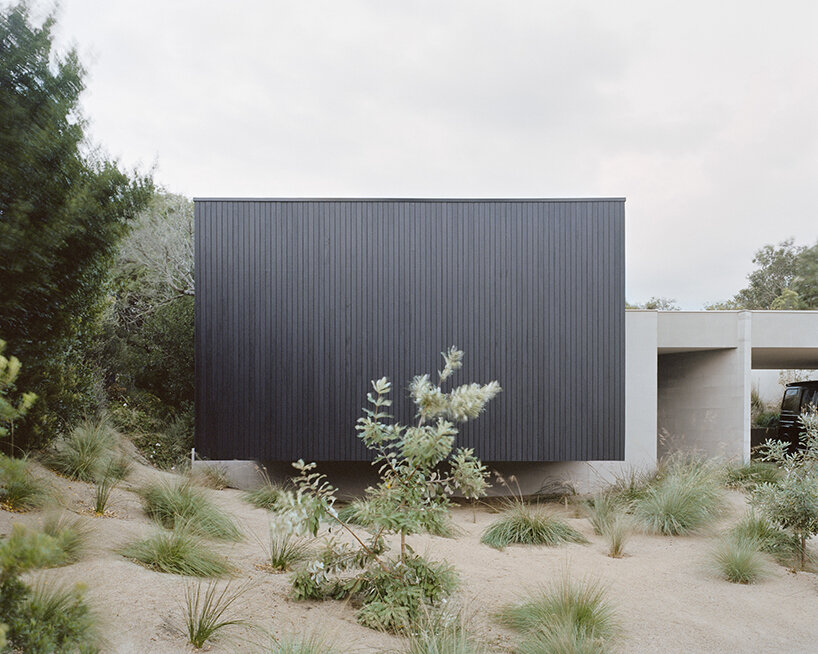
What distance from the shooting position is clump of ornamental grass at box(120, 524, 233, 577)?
13.1 ft

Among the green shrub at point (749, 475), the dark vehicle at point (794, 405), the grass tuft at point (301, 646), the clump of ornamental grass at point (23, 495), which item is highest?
the dark vehicle at point (794, 405)

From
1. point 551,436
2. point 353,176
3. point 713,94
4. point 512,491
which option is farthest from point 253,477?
point 713,94

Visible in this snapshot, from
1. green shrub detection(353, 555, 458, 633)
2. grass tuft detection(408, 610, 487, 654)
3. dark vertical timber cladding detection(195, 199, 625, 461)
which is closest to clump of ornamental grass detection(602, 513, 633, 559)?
dark vertical timber cladding detection(195, 199, 625, 461)

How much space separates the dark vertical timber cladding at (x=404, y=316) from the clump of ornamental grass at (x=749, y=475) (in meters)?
2.62

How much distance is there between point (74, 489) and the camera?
6.02 meters

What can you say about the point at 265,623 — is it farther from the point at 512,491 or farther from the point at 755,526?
the point at 512,491

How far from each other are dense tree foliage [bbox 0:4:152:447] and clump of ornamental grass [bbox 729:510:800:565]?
663 cm

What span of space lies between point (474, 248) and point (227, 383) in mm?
3930

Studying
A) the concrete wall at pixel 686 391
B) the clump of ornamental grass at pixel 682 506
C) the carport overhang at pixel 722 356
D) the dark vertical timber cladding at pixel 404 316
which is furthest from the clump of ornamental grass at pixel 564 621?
the carport overhang at pixel 722 356

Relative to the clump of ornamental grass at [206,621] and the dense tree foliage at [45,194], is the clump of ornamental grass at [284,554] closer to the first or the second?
the clump of ornamental grass at [206,621]

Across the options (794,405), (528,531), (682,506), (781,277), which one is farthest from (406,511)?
(781,277)

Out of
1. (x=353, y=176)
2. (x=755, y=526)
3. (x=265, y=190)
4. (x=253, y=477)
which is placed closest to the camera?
(x=755, y=526)

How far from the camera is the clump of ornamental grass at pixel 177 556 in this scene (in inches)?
158

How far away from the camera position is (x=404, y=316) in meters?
7.86
